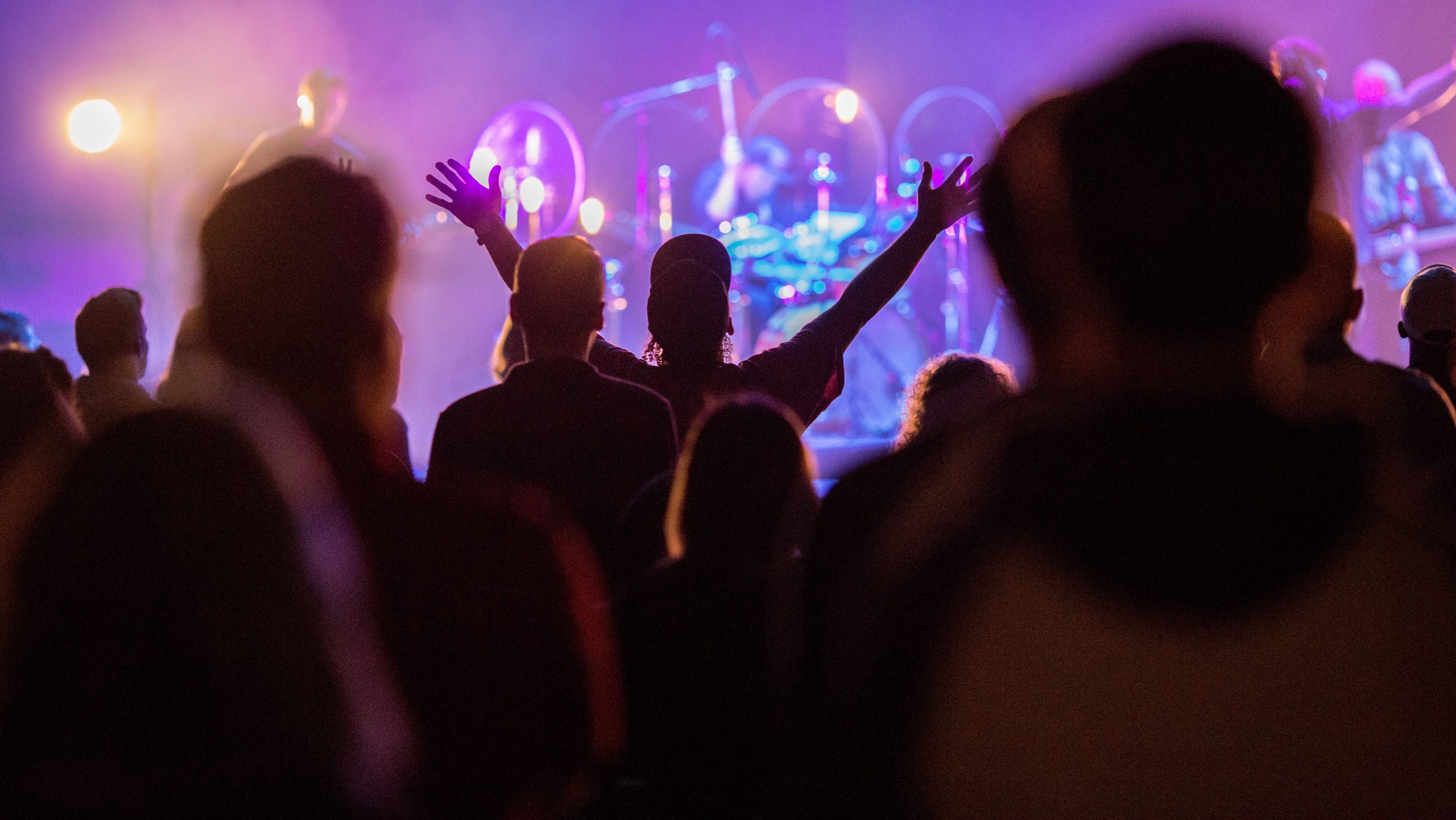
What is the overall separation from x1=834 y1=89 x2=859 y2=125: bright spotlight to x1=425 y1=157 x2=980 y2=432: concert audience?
588 centimetres

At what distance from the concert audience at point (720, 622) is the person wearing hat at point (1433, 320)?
222 centimetres

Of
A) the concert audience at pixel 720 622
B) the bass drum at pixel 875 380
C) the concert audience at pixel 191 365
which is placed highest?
the concert audience at pixel 191 365

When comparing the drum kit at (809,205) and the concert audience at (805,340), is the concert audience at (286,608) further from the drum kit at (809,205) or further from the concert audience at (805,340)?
the drum kit at (809,205)

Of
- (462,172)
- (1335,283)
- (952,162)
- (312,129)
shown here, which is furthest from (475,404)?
(952,162)

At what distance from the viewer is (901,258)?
2.48 m

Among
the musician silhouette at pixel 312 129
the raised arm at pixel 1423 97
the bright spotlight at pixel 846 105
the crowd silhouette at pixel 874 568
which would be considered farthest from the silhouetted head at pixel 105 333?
the raised arm at pixel 1423 97

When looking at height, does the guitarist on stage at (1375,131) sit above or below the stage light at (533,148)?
below

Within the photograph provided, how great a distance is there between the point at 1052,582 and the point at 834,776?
0.86 ft

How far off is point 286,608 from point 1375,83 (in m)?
9.45

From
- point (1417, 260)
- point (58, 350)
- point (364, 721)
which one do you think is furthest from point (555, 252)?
point (1417, 260)

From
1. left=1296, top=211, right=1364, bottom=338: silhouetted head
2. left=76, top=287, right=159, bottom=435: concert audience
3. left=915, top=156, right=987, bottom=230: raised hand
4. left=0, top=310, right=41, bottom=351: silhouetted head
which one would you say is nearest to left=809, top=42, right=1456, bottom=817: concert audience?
left=1296, top=211, right=1364, bottom=338: silhouetted head

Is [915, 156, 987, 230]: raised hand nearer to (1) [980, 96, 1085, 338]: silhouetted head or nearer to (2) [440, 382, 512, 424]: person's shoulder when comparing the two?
(2) [440, 382, 512, 424]: person's shoulder

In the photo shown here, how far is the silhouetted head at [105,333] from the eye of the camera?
2971mm

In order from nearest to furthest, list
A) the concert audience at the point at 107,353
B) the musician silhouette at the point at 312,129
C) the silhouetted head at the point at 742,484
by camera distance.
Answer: the silhouetted head at the point at 742,484, the concert audience at the point at 107,353, the musician silhouette at the point at 312,129
